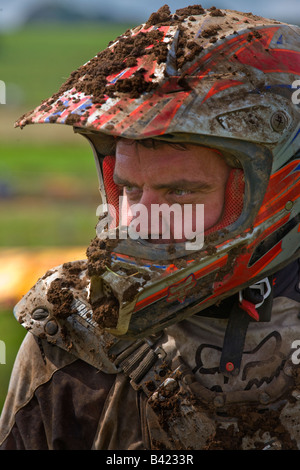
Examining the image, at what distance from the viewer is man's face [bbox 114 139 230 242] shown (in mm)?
2992

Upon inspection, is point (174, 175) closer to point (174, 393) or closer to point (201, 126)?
point (201, 126)

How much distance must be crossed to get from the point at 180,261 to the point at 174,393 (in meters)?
0.55

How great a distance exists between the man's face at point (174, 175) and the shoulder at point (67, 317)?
0.54 meters

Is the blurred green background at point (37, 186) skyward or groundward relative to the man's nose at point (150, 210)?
groundward

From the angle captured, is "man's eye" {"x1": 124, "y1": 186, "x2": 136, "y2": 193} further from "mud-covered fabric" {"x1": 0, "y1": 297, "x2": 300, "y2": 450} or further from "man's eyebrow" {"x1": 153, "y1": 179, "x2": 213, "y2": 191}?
"mud-covered fabric" {"x1": 0, "y1": 297, "x2": 300, "y2": 450}

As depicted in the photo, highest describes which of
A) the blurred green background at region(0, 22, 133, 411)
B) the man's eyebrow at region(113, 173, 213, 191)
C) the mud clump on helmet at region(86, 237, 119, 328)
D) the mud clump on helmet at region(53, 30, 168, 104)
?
the mud clump on helmet at region(53, 30, 168, 104)

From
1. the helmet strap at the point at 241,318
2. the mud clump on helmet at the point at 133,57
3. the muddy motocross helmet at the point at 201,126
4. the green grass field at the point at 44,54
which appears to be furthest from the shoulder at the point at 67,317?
the green grass field at the point at 44,54

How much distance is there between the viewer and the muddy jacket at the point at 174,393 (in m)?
3.12

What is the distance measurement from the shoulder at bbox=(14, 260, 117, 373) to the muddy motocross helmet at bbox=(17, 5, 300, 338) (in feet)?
1.03

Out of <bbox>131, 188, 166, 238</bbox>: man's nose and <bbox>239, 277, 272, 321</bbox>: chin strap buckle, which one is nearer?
<bbox>131, 188, 166, 238</bbox>: man's nose

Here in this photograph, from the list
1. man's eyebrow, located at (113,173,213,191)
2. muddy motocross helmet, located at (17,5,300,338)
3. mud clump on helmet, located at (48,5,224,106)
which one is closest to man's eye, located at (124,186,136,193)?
man's eyebrow, located at (113,173,213,191)

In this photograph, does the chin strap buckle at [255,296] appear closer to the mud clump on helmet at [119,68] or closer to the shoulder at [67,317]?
the shoulder at [67,317]

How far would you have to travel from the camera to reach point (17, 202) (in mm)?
20641
